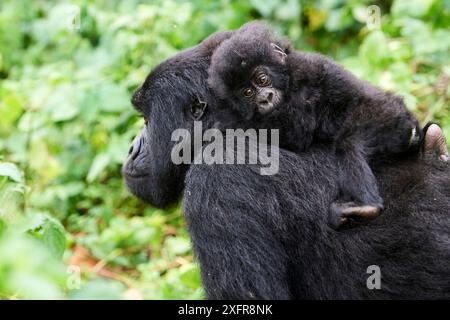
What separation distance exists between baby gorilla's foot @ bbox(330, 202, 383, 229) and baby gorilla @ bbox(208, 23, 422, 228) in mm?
68

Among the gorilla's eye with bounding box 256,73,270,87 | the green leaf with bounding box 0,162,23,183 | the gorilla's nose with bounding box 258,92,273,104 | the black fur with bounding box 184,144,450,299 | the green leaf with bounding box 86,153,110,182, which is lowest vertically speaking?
the black fur with bounding box 184,144,450,299

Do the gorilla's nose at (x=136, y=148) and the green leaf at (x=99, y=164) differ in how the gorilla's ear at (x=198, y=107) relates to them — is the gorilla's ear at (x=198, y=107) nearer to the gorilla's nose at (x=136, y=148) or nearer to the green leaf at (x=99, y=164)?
the gorilla's nose at (x=136, y=148)

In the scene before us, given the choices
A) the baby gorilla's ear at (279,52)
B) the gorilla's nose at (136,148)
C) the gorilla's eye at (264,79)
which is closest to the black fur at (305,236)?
the gorilla's eye at (264,79)

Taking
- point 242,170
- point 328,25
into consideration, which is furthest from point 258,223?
point 328,25

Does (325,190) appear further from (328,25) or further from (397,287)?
(328,25)

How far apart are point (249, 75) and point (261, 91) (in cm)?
12

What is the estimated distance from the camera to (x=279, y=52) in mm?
3381

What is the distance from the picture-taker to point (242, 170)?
3076mm

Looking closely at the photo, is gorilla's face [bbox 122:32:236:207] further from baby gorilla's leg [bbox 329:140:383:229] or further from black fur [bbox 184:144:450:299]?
baby gorilla's leg [bbox 329:140:383:229]

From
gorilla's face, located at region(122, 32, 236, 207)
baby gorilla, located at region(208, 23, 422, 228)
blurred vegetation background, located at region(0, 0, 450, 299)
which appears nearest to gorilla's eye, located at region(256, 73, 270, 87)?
baby gorilla, located at region(208, 23, 422, 228)

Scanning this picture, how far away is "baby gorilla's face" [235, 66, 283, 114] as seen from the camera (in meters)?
3.24

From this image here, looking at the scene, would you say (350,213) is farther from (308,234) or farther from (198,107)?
(198,107)

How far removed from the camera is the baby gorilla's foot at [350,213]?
9.91 ft

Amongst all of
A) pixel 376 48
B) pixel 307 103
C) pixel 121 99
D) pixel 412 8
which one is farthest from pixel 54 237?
pixel 412 8
